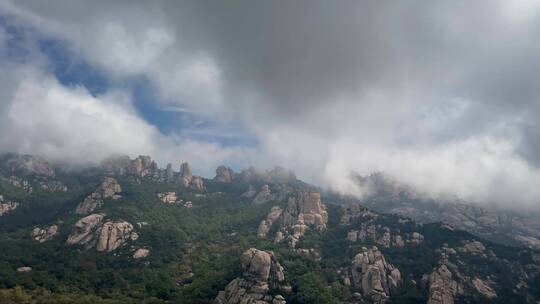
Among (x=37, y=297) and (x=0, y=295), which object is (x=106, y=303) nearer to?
(x=37, y=297)

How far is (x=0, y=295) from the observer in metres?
188

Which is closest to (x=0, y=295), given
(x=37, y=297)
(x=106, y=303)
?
(x=37, y=297)

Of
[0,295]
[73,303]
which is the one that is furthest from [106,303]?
[0,295]

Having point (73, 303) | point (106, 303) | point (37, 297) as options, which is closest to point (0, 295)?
point (37, 297)

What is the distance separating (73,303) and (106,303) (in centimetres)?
1501

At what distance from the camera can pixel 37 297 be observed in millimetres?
198500

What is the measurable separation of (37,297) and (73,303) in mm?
21556

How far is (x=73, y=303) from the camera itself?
192875mm

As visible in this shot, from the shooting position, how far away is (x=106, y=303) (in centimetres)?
19888

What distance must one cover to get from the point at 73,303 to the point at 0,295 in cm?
3280

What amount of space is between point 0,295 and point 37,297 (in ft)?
53.7

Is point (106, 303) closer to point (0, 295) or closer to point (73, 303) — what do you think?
point (73, 303)
